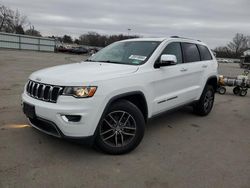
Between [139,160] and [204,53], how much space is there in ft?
11.5

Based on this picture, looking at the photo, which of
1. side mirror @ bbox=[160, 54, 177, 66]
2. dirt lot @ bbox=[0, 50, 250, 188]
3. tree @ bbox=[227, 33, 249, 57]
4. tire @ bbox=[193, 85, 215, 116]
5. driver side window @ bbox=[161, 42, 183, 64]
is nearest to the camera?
dirt lot @ bbox=[0, 50, 250, 188]

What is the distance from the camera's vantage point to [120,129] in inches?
143

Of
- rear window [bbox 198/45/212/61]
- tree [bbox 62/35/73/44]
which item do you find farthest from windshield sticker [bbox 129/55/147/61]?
tree [bbox 62/35/73/44]

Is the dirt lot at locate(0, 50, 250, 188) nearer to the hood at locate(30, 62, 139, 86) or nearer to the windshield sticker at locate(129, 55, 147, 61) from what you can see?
the hood at locate(30, 62, 139, 86)

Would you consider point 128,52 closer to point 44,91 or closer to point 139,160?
point 44,91

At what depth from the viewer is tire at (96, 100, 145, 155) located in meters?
3.49

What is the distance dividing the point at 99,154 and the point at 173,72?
1.99 meters

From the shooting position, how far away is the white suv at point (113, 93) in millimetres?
3139

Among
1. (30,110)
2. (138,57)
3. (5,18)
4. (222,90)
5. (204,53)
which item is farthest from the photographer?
(5,18)

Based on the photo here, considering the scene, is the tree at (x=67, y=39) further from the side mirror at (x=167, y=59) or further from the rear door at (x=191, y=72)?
the side mirror at (x=167, y=59)

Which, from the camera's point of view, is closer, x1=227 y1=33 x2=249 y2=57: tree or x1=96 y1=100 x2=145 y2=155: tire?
x1=96 y1=100 x2=145 y2=155: tire

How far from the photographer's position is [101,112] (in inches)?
128

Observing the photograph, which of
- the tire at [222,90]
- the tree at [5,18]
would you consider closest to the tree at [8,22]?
the tree at [5,18]

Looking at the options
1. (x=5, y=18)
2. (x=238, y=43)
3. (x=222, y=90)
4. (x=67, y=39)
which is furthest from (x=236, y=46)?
(x=222, y=90)
